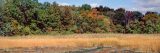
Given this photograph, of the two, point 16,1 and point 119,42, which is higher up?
point 16,1

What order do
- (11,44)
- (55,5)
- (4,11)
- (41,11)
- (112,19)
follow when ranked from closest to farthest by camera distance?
(11,44), (4,11), (41,11), (55,5), (112,19)

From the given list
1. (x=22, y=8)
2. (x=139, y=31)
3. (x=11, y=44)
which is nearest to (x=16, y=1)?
(x=22, y=8)

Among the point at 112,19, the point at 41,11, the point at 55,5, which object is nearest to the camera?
the point at 41,11

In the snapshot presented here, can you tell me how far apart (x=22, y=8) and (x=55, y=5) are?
710 cm

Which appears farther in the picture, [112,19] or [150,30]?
[112,19]

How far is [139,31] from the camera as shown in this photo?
71.8 meters

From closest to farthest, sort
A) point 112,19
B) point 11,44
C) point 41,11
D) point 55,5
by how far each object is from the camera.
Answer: point 11,44 < point 41,11 < point 55,5 < point 112,19

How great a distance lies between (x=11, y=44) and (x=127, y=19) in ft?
169

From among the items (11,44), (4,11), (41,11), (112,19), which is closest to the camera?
(11,44)

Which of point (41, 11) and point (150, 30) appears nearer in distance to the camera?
point (41, 11)

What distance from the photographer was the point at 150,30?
235 feet

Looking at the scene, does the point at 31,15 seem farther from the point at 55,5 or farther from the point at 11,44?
the point at 11,44

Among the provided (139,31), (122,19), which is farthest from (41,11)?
(122,19)

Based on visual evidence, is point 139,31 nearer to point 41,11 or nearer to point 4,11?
point 41,11
